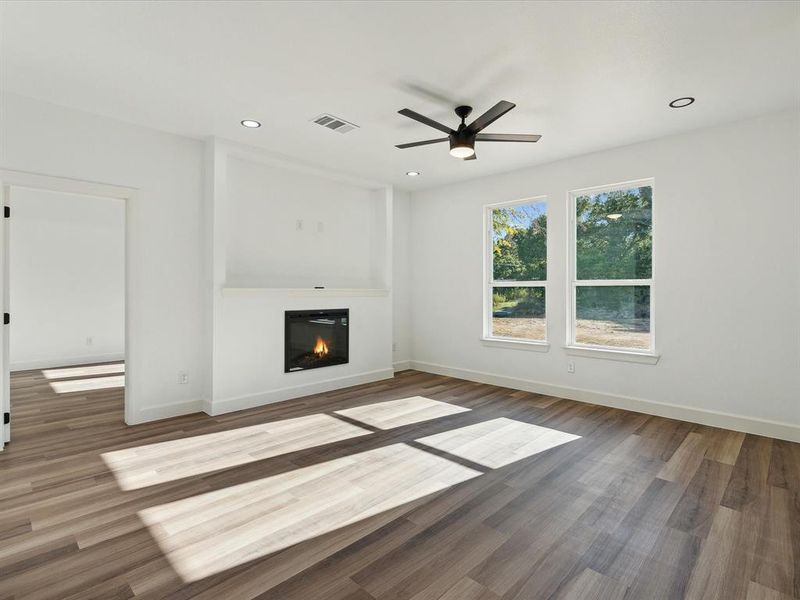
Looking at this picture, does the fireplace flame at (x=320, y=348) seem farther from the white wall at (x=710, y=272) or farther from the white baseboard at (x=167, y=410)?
the white wall at (x=710, y=272)

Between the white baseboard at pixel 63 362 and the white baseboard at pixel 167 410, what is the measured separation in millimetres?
3910

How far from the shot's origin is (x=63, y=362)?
6797mm

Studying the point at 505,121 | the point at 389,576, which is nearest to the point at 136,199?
the point at 505,121

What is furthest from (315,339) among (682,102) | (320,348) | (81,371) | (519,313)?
(682,102)

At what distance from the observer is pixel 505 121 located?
3703 millimetres

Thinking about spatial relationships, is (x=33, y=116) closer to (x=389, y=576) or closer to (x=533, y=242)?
(x=389, y=576)

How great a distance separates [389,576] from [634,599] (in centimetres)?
101

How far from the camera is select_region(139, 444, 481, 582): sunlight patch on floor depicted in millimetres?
2016

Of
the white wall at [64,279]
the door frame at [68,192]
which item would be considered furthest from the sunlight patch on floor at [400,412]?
the white wall at [64,279]

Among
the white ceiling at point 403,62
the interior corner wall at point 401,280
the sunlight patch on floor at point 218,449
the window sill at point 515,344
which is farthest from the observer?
the interior corner wall at point 401,280

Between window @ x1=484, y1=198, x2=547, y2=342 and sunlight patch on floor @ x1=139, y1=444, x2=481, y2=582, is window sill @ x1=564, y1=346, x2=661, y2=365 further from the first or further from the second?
sunlight patch on floor @ x1=139, y1=444, x2=481, y2=582

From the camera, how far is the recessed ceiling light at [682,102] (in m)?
3.29

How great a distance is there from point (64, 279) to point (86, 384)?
2.51 m

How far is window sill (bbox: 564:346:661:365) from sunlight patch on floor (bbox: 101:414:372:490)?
2.63 meters
